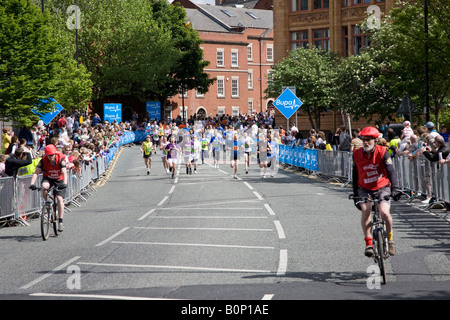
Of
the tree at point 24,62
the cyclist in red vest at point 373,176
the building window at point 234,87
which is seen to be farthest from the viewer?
the building window at point 234,87

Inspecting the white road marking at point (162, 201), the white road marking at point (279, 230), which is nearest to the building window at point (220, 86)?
the white road marking at point (162, 201)

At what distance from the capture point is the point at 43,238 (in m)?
14.9

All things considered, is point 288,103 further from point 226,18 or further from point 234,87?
point 226,18

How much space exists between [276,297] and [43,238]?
289 inches

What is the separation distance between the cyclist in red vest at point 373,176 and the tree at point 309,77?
4140 centimetres

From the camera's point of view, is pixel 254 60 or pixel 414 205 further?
pixel 254 60

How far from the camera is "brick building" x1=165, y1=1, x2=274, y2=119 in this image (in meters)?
94.8

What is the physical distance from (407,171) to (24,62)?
63.3ft

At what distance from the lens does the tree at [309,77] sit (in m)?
53.1

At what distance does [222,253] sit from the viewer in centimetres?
1247

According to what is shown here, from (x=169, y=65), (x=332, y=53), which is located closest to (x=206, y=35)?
(x=169, y=65)

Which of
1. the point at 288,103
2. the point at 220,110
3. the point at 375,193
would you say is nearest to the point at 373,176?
the point at 375,193

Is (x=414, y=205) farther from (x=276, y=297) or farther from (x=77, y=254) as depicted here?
(x=276, y=297)

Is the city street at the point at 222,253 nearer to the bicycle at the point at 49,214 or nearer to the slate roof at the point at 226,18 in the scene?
the bicycle at the point at 49,214
